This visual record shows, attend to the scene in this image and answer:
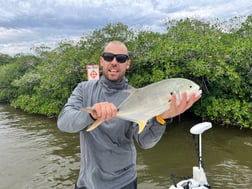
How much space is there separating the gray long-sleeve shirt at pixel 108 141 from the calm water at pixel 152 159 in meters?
4.57

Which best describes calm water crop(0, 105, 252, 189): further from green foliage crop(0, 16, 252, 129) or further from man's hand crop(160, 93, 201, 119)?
man's hand crop(160, 93, 201, 119)

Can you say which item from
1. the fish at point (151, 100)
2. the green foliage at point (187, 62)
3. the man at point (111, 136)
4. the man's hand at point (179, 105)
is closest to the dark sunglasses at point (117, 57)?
the man at point (111, 136)

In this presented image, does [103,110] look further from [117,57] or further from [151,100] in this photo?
[117,57]

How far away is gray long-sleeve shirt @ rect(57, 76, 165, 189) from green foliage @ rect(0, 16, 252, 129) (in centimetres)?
832

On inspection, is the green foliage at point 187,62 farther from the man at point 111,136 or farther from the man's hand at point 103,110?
the man's hand at point 103,110

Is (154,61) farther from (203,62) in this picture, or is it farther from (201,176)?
(201,176)

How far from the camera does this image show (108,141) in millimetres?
2062

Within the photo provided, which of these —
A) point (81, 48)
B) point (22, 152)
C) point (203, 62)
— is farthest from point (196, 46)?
point (22, 152)

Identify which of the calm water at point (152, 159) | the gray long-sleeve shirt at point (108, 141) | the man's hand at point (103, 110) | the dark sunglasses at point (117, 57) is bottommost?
the calm water at point (152, 159)

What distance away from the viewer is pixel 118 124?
80.6 inches

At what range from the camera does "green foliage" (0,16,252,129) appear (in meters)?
10.2

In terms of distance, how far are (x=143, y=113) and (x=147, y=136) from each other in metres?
0.40

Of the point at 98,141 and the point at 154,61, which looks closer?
the point at 98,141

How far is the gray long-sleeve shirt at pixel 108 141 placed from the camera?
205 centimetres
